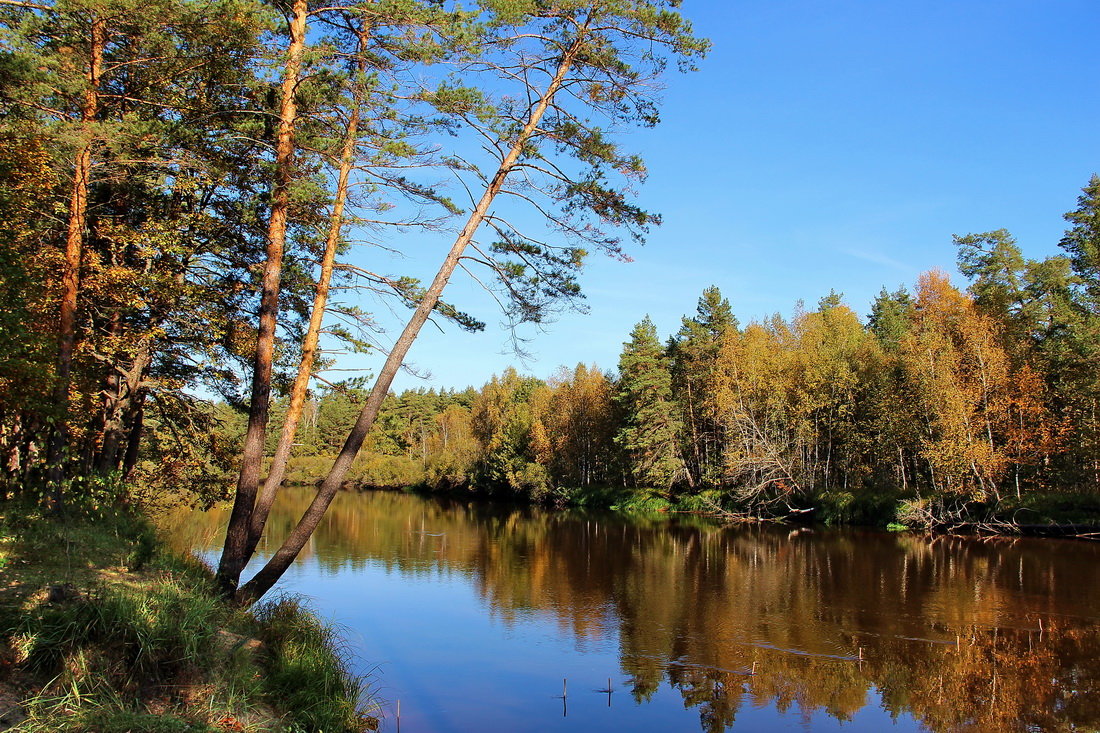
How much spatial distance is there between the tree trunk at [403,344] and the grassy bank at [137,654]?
107 centimetres

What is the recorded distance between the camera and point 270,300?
908 cm

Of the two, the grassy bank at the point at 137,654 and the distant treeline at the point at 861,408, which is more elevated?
the distant treeline at the point at 861,408

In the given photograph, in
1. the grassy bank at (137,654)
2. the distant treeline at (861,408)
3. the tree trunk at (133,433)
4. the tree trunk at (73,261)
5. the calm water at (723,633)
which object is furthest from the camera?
the distant treeline at (861,408)

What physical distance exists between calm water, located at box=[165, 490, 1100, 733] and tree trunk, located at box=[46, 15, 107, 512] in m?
2.71

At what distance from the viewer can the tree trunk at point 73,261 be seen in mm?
9898

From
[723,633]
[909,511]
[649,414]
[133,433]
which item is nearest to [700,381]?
[649,414]

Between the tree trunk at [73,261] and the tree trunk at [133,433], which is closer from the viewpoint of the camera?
the tree trunk at [73,261]

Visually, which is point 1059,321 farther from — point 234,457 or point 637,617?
point 234,457

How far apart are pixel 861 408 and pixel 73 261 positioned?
122ft

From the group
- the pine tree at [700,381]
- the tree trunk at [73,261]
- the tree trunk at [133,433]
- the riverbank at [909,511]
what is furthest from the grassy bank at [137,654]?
the pine tree at [700,381]

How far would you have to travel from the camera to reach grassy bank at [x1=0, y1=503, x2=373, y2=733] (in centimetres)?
456

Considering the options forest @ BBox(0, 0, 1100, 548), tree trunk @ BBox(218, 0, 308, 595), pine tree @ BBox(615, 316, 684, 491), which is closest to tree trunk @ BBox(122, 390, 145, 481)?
forest @ BBox(0, 0, 1100, 548)

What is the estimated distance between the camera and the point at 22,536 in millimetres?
7633

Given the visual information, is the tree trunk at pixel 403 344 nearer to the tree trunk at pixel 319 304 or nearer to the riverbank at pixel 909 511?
the tree trunk at pixel 319 304
